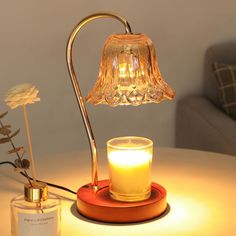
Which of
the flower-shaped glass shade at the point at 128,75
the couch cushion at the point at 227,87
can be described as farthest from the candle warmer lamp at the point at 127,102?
the couch cushion at the point at 227,87

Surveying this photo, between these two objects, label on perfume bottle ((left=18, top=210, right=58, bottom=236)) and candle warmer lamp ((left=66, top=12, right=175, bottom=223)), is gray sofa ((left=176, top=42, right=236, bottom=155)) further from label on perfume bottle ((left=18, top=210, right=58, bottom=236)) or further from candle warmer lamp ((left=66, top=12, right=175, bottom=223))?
label on perfume bottle ((left=18, top=210, right=58, bottom=236))

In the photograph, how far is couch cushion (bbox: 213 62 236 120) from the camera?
267 centimetres

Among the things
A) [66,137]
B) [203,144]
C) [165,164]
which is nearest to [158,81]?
[165,164]

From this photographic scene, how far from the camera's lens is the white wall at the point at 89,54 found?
2582 millimetres

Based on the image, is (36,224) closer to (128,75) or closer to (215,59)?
(128,75)

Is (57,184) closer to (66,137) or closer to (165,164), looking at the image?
(165,164)

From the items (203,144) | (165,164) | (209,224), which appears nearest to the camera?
(209,224)

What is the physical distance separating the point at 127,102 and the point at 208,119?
1238mm

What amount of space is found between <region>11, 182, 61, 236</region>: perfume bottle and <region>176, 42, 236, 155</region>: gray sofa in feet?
3.79

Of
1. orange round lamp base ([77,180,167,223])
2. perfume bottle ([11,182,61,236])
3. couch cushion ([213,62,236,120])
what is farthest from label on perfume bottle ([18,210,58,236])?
couch cushion ([213,62,236,120])

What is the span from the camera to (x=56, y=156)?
1881 mm

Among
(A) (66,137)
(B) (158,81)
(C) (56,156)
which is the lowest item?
(A) (66,137)

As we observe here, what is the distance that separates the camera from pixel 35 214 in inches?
49.1

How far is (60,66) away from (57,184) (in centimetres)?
109
